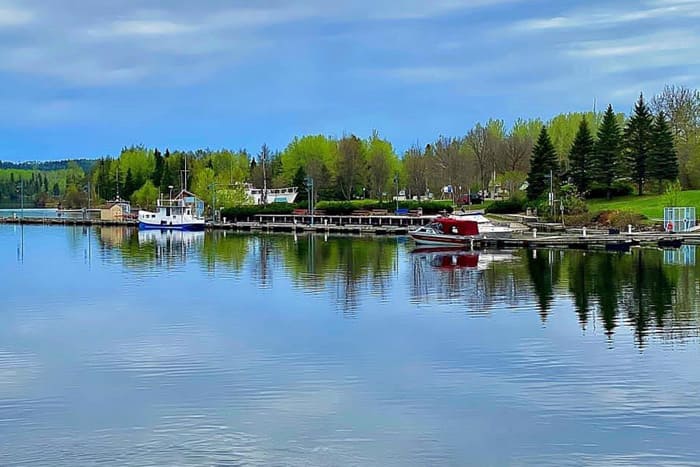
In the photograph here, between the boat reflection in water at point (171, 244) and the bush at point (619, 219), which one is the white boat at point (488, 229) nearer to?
the bush at point (619, 219)

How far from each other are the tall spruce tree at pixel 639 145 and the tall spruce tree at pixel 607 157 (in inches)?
29.5

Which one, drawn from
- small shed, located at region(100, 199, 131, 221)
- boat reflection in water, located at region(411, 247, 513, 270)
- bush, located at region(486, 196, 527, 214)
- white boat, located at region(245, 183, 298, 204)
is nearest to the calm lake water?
boat reflection in water, located at region(411, 247, 513, 270)

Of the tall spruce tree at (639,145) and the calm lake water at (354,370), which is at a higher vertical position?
the tall spruce tree at (639,145)

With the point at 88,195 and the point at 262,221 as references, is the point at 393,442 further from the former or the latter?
the point at 88,195

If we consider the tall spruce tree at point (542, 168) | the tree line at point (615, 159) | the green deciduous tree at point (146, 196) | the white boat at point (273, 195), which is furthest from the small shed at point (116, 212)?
the tree line at point (615, 159)

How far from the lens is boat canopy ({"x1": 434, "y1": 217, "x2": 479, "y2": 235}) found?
58938 millimetres

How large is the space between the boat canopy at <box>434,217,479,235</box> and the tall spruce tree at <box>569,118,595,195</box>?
556 inches

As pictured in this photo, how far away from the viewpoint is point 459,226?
5953 centimetres

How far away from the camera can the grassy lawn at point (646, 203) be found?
61562 mm

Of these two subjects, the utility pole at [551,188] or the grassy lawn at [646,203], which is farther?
the utility pole at [551,188]

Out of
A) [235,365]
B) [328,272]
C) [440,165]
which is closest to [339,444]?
[235,365]

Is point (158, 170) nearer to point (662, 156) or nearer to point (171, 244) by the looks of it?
point (171, 244)

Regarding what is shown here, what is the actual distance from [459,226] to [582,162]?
15.4 meters

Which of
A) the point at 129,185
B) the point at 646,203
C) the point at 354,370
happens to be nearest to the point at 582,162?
the point at 646,203
